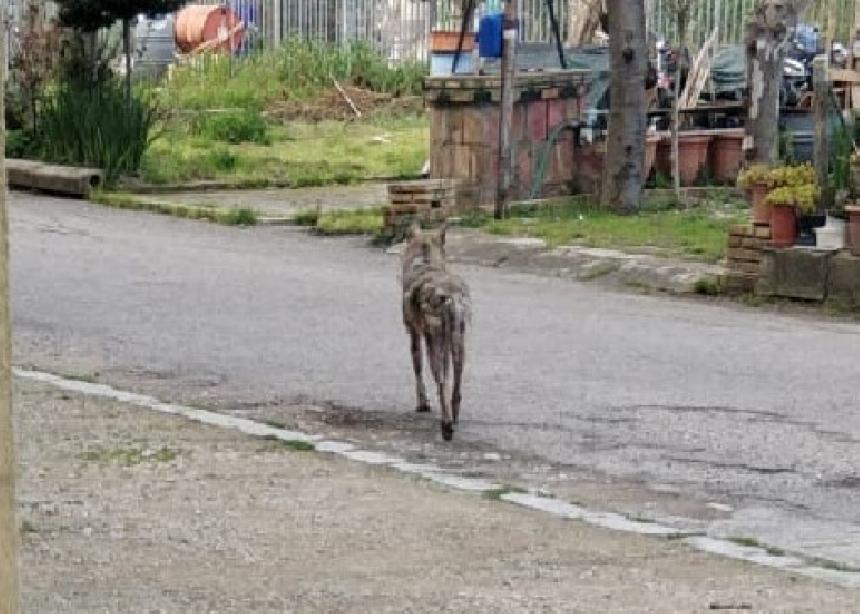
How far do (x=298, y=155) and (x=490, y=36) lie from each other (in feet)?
14.7

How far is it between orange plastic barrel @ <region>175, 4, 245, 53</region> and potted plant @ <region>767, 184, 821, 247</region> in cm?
2186

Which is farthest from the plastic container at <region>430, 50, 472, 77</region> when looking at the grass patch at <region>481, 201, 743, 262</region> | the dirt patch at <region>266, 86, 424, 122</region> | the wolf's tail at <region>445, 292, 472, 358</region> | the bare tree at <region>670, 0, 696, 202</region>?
the wolf's tail at <region>445, 292, 472, 358</region>

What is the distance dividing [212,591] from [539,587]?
109 cm

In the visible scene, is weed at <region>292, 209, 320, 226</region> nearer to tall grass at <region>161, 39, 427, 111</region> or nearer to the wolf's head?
the wolf's head

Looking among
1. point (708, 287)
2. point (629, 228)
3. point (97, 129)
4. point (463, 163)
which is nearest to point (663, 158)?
point (463, 163)

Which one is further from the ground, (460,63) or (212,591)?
(460,63)

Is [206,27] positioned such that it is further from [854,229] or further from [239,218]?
[854,229]

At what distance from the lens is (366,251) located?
18.5 metres

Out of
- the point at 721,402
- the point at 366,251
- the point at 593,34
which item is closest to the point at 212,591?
the point at 721,402

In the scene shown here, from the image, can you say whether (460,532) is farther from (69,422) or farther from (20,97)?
(20,97)

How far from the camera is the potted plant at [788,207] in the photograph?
50.2 feet

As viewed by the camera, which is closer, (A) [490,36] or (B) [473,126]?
(B) [473,126]

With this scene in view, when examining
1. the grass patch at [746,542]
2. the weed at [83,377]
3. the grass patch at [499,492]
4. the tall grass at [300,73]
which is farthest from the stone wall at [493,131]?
the grass patch at [746,542]

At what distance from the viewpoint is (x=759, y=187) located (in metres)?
15.6
